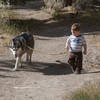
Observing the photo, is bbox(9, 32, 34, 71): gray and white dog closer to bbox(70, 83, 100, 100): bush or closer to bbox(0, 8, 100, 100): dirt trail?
bbox(0, 8, 100, 100): dirt trail

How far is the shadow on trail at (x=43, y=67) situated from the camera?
10.9 meters

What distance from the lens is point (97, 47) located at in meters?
14.2

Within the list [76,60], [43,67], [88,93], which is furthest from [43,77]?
[88,93]

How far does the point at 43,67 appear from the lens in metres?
11.5

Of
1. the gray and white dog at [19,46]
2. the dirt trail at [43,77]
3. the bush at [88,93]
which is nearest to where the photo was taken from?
the bush at [88,93]

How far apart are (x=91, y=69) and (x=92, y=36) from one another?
6403 millimetres

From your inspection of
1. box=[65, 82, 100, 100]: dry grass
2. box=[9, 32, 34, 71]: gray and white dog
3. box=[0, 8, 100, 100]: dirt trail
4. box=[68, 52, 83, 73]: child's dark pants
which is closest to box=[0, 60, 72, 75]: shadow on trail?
box=[0, 8, 100, 100]: dirt trail

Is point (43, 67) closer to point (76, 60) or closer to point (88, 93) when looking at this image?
point (76, 60)

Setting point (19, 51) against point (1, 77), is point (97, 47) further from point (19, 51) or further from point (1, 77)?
point (1, 77)

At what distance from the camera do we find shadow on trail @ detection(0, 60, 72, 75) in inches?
431

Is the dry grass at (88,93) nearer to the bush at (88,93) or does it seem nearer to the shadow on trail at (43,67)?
the bush at (88,93)

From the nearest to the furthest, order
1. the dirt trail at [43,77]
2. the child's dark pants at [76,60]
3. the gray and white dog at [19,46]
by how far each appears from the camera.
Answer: the dirt trail at [43,77] → the child's dark pants at [76,60] → the gray and white dog at [19,46]

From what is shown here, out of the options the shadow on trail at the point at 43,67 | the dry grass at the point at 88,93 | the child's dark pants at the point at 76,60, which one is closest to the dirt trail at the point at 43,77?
the shadow on trail at the point at 43,67

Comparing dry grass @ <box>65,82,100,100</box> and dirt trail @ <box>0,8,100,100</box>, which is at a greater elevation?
dry grass @ <box>65,82,100,100</box>
